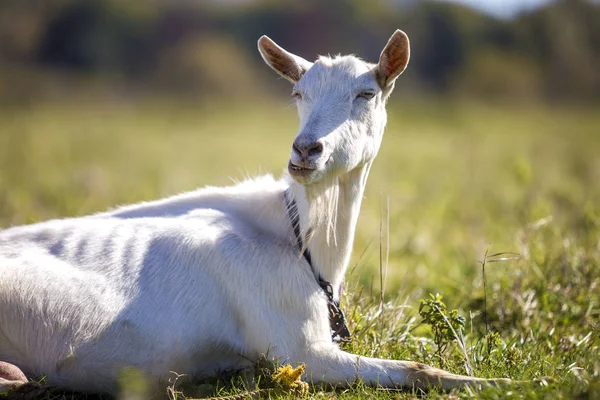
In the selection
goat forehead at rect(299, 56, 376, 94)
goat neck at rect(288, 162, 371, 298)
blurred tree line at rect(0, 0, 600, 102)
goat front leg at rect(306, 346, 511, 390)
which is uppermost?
blurred tree line at rect(0, 0, 600, 102)

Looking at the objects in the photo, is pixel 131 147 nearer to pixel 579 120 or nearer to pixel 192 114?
pixel 192 114

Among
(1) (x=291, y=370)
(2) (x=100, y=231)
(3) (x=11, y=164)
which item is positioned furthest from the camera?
(3) (x=11, y=164)

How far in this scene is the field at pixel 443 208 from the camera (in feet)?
12.8

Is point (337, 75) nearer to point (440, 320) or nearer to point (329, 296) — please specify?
point (329, 296)

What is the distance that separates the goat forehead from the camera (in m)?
3.70

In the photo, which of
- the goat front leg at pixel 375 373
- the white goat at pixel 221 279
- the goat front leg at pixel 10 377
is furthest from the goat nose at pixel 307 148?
the goat front leg at pixel 10 377

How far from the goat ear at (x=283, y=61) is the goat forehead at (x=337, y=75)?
0.21 meters

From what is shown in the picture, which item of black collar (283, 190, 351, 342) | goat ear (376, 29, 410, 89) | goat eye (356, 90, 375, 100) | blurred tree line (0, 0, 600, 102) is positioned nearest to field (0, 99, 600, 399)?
black collar (283, 190, 351, 342)

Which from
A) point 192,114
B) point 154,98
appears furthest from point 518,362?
point 154,98

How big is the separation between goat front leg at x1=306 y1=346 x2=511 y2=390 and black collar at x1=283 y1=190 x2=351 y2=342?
0.83 ft

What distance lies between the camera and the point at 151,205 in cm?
417

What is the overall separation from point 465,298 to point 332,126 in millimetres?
2126

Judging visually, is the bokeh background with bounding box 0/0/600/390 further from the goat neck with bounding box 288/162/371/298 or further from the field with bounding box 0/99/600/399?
the goat neck with bounding box 288/162/371/298

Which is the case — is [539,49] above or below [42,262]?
above
